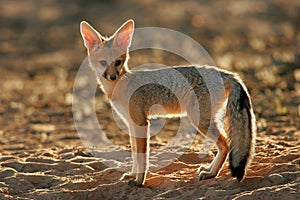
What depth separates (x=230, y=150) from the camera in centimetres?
508

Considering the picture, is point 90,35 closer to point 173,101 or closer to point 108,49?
point 108,49

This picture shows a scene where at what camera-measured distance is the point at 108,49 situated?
19.7ft

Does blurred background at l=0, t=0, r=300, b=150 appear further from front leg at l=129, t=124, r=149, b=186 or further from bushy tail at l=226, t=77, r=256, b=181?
bushy tail at l=226, t=77, r=256, b=181

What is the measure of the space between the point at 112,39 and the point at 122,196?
1.68 metres

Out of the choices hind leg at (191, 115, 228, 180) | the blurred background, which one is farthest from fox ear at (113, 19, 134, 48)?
the blurred background

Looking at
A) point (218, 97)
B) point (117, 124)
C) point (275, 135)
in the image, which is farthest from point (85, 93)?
point (218, 97)

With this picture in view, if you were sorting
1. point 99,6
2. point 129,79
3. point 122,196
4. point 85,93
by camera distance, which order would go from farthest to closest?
point 99,6 < point 85,93 < point 129,79 < point 122,196

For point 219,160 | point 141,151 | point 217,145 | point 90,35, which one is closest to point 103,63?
point 90,35

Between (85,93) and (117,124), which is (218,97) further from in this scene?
(85,93)

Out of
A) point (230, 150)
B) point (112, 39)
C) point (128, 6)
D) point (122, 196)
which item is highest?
point (128, 6)

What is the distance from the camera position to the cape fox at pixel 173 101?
519 cm

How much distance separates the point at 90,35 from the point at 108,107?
447 centimetres

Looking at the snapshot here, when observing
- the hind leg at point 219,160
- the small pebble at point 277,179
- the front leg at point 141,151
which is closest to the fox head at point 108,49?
the front leg at point 141,151

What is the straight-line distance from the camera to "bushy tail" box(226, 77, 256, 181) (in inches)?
196
